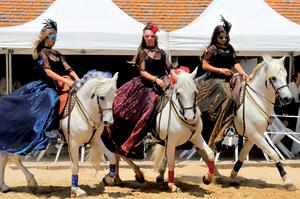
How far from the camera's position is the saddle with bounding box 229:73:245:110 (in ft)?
23.7

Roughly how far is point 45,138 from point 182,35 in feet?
12.4

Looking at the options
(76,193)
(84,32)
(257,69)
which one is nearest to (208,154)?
(257,69)

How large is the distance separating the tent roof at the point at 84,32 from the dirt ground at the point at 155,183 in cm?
208

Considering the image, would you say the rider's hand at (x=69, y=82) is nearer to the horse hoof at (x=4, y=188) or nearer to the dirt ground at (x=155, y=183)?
the dirt ground at (x=155, y=183)

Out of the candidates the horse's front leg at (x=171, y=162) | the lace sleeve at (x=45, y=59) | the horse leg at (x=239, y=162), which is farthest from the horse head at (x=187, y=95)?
the lace sleeve at (x=45, y=59)

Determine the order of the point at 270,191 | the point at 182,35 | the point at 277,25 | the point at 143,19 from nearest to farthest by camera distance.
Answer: the point at 270,191, the point at 182,35, the point at 277,25, the point at 143,19

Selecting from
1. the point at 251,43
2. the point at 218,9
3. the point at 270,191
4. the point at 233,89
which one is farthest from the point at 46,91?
the point at 218,9

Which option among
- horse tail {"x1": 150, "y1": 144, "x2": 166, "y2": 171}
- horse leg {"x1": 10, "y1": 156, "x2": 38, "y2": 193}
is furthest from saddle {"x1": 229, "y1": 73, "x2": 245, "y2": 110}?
horse leg {"x1": 10, "y1": 156, "x2": 38, "y2": 193}

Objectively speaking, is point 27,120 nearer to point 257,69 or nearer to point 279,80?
point 257,69

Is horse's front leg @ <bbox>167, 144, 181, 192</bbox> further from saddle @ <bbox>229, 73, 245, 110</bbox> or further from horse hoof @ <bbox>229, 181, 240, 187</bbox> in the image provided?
saddle @ <bbox>229, 73, 245, 110</bbox>

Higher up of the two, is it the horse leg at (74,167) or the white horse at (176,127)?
the white horse at (176,127)

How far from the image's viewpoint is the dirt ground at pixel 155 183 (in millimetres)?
6723

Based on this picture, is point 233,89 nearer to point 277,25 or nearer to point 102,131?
point 102,131

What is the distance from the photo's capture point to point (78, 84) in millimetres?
6488
